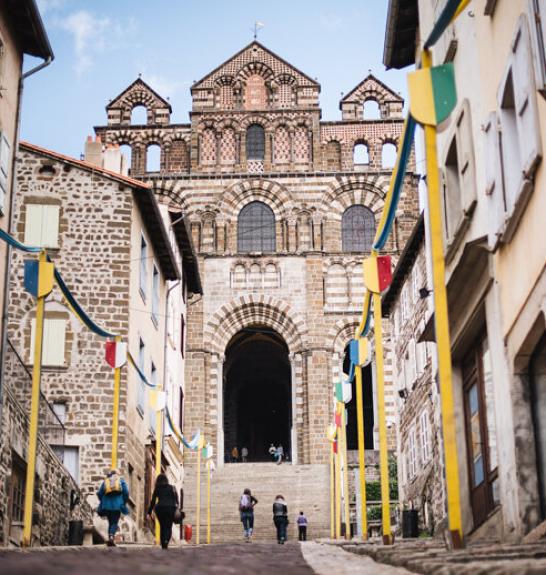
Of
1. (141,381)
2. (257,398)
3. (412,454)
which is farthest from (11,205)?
(257,398)

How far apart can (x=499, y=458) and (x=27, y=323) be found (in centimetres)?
1339

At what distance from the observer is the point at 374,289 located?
11.3m

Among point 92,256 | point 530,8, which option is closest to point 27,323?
point 92,256

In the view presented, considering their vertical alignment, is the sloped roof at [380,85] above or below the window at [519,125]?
above

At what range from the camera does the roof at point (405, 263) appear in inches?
906

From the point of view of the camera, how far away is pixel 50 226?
22500 mm

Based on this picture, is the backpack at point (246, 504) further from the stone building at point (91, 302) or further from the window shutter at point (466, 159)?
the window shutter at point (466, 159)

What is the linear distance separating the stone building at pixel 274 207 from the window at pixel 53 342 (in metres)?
16.1

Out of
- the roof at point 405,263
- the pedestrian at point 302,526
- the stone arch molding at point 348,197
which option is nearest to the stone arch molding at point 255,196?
the stone arch molding at point 348,197

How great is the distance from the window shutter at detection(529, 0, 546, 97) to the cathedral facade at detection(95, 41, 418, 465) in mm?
29146

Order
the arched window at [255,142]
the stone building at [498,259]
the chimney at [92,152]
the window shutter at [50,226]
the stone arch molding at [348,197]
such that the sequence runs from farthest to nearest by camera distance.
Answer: the arched window at [255,142] < the stone arch molding at [348,197] < the chimney at [92,152] < the window shutter at [50,226] < the stone building at [498,259]

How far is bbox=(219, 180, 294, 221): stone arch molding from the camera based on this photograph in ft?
130

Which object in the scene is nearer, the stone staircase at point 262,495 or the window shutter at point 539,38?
the window shutter at point 539,38

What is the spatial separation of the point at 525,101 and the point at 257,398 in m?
41.0
